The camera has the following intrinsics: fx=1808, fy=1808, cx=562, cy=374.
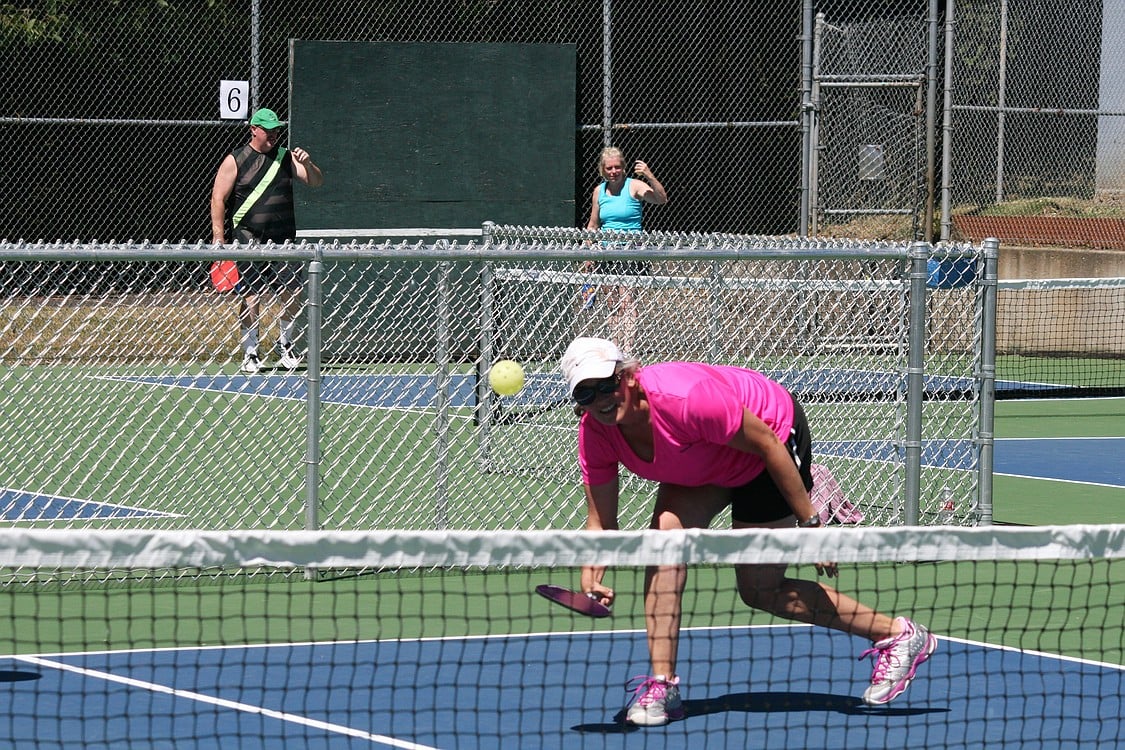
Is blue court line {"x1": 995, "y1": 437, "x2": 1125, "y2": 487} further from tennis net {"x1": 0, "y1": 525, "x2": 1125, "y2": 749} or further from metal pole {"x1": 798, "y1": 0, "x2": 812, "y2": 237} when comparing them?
metal pole {"x1": 798, "y1": 0, "x2": 812, "y2": 237}

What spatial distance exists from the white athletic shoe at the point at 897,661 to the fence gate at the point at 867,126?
11001 mm

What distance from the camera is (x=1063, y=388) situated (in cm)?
1540

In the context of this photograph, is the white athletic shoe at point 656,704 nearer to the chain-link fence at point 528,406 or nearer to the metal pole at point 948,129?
the chain-link fence at point 528,406

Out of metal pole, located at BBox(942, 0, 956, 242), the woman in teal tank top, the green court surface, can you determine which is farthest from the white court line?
metal pole, located at BBox(942, 0, 956, 242)

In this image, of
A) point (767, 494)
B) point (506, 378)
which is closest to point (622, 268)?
point (506, 378)

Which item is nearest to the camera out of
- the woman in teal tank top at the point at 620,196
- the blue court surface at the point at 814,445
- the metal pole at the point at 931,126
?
the blue court surface at the point at 814,445

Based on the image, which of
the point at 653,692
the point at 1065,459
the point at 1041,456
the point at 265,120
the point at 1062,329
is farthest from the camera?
the point at 1062,329

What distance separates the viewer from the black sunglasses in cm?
546

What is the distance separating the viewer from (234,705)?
5.76m

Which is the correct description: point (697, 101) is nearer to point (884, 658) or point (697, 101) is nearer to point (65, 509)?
point (65, 509)

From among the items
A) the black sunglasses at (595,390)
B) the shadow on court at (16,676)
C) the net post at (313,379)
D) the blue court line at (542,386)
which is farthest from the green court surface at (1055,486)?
the shadow on court at (16,676)

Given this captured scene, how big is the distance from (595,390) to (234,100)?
11603 mm

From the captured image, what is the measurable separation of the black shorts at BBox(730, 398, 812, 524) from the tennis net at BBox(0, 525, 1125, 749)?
476 mm

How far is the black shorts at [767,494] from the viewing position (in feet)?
19.6
